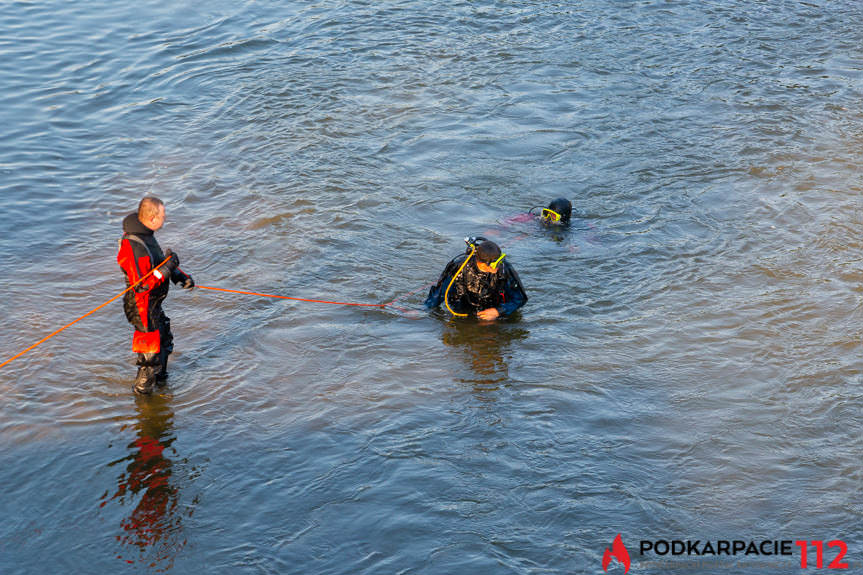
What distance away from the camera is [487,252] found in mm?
8141

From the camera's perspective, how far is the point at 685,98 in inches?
571

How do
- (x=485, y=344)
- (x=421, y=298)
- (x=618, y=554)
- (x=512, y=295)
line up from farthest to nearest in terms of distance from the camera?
(x=421, y=298) < (x=512, y=295) < (x=485, y=344) < (x=618, y=554)

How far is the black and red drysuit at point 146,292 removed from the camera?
665cm

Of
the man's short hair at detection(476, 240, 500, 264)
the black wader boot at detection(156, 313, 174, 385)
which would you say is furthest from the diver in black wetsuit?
the black wader boot at detection(156, 313, 174, 385)

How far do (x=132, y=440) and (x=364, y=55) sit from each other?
10.8 metres

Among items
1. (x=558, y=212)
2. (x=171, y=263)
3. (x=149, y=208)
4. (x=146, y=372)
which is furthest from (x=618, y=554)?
(x=558, y=212)

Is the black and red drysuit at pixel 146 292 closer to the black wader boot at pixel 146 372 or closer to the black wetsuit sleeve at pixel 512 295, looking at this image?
the black wader boot at pixel 146 372

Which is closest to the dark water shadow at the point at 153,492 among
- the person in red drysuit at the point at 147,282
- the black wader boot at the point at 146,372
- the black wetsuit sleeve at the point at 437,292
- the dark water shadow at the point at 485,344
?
the black wader boot at the point at 146,372

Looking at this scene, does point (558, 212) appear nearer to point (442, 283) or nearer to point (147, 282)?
point (442, 283)

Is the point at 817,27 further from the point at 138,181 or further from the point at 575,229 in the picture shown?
the point at 138,181

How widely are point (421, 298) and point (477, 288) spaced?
922mm

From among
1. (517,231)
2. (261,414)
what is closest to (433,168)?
(517,231)

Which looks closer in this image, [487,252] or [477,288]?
[487,252]

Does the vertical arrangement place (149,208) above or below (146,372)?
above
